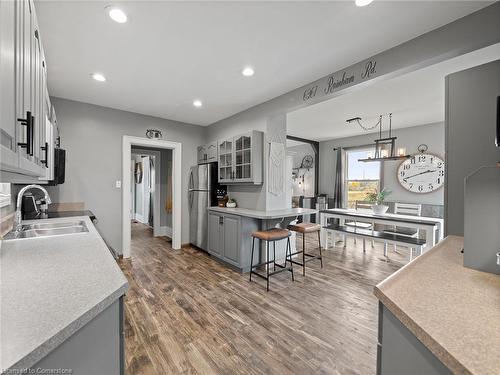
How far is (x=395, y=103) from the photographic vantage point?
12.0 ft

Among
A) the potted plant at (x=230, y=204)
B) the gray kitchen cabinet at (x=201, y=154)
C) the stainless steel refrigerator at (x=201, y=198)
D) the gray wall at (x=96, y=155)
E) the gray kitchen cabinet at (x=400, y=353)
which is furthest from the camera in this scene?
the gray kitchen cabinet at (x=201, y=154)

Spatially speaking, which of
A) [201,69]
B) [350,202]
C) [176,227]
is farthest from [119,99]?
[350,202]

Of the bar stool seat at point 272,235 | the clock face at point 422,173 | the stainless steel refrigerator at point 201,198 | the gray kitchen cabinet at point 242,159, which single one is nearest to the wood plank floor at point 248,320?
the bar stool seat at point 272,235

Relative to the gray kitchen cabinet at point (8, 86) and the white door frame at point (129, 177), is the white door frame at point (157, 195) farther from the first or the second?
the gray kitchen cabinet at point (8, 86)

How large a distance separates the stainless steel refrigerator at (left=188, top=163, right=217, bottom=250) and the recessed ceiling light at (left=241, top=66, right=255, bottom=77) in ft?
6.26

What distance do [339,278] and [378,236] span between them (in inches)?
44.5

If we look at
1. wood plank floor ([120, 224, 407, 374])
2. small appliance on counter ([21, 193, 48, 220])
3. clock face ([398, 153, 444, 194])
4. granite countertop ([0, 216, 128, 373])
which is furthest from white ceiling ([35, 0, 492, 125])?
clock face ([398, 153, 444, 194])

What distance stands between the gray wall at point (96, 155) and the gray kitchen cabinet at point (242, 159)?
160cm

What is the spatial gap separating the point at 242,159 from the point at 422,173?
4.00 metres

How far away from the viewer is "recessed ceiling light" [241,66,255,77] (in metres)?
2.56

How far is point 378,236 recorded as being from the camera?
12.2 ft

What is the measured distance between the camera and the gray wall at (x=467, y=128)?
165 cm

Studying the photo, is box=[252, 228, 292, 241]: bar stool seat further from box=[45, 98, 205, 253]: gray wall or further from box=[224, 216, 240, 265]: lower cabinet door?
box=[45, 98, 205, 253]: gray wall

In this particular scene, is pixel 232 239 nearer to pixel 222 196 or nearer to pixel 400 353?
pixel 222 196
